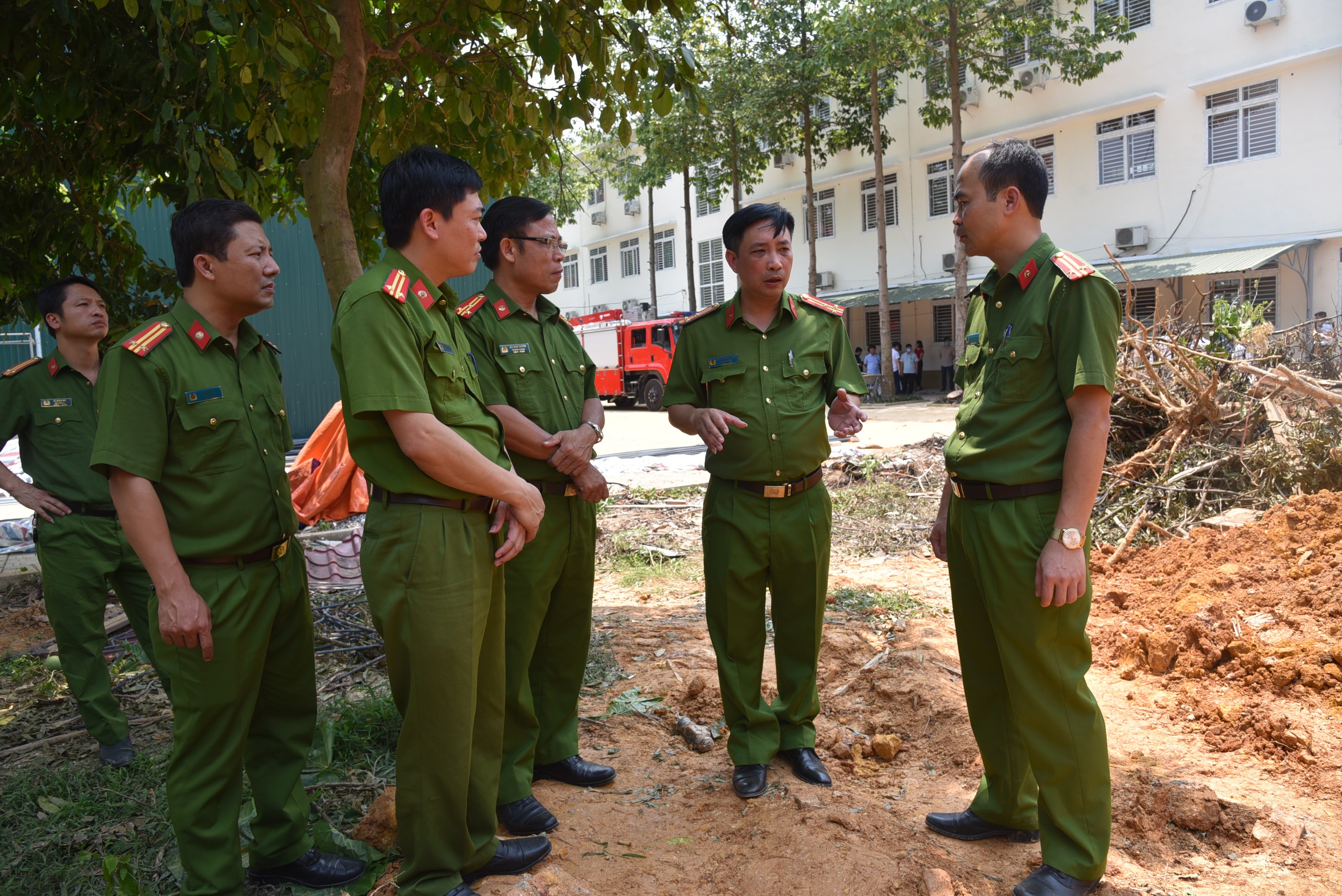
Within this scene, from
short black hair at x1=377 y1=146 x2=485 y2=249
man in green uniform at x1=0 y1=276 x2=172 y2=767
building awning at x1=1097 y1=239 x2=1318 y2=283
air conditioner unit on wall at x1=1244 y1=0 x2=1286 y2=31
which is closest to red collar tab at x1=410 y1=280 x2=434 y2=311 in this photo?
short black hair at x1=377 y1=146 x2=485 y2=249

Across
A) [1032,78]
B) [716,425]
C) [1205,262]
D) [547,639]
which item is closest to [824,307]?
[716,425]

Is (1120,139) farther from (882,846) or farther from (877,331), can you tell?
(882,846)

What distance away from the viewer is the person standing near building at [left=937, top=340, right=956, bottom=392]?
2333 centimetres

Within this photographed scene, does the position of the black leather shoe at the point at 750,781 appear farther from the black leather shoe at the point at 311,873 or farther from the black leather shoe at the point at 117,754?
the black leather shoe at the point at 117,754

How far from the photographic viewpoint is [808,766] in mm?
3266

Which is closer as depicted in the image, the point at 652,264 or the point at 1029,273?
the point at 1029,273

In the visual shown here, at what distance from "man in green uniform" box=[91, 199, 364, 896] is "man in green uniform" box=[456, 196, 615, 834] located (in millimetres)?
660

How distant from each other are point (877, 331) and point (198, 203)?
24845 millimetres

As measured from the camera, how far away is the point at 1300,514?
16.8 ft

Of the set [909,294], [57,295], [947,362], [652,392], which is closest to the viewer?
[57,295]

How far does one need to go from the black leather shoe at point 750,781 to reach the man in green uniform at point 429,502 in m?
0.99

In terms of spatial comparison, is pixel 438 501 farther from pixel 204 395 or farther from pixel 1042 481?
pixel 1042 481

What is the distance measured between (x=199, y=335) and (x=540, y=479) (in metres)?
1.12

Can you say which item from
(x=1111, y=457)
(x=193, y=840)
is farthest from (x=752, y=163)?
(x=193, y=840)
